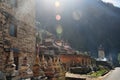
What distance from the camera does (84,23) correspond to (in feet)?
437

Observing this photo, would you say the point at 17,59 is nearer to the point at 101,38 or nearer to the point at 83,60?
the point at 83,60

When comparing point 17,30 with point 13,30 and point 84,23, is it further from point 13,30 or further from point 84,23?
point 84,23

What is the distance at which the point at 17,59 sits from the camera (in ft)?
49.3

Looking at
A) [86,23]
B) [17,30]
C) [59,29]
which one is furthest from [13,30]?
[86,23]

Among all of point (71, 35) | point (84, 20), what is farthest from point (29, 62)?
point (84, 20)

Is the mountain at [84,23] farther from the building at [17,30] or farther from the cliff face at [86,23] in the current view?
the building at [17,30]

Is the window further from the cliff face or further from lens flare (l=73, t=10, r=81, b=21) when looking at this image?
lens flare (l=73, t=10, r=81, b=21)

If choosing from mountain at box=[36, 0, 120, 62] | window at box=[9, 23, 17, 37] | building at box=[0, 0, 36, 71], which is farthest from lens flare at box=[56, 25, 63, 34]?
window at box=[9, 23, 17, 37]

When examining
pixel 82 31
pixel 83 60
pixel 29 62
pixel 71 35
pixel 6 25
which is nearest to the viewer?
pixel 6 25

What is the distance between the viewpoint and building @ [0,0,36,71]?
13453 mm

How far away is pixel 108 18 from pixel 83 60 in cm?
10385

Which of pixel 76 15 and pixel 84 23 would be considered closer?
pixel 84 23

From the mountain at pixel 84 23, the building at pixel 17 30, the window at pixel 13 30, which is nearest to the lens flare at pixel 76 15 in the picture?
the mountain at pixel 84 23

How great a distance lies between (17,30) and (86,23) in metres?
121
